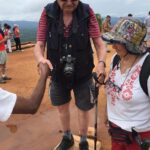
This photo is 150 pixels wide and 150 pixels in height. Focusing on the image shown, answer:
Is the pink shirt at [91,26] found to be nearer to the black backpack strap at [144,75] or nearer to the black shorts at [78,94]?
the black shorts at [78,94]

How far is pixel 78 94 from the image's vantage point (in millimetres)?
4047

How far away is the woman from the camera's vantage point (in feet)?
9.33

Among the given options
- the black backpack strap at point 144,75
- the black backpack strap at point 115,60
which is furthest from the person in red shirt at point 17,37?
the black backpack strap at point 144,75

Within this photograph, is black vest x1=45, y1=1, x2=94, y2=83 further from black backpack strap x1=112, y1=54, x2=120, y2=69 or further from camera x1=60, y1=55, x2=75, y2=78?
black backpack strap x1=112, y1=54, x2=120, y2=69

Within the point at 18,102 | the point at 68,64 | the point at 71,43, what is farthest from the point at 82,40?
the point at 18,102

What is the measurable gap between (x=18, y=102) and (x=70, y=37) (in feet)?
5.10

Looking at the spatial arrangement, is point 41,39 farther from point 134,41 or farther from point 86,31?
point 134,41

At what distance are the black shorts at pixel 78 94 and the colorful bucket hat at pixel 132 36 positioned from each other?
1129 mm

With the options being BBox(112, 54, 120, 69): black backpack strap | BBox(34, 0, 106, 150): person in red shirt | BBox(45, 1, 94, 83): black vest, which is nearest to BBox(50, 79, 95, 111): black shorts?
BBox(34, 0, 106, 150): person in red shirt

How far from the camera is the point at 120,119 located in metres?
3.03

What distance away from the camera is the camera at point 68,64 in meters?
3.64

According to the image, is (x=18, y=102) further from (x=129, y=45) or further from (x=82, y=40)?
(x=82, y=40)

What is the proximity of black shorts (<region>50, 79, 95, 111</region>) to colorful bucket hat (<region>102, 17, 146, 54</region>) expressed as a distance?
44.5 inches

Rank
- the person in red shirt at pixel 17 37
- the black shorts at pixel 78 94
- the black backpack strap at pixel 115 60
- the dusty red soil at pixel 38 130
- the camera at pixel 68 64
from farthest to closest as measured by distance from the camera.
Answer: the person in red shirt at pixel 17 37
the dusty red soil at pixel 38 130
the black shorts at pixel 78 94
the camera at pixel 68 64
the black backpack strap at pixel 115 60
